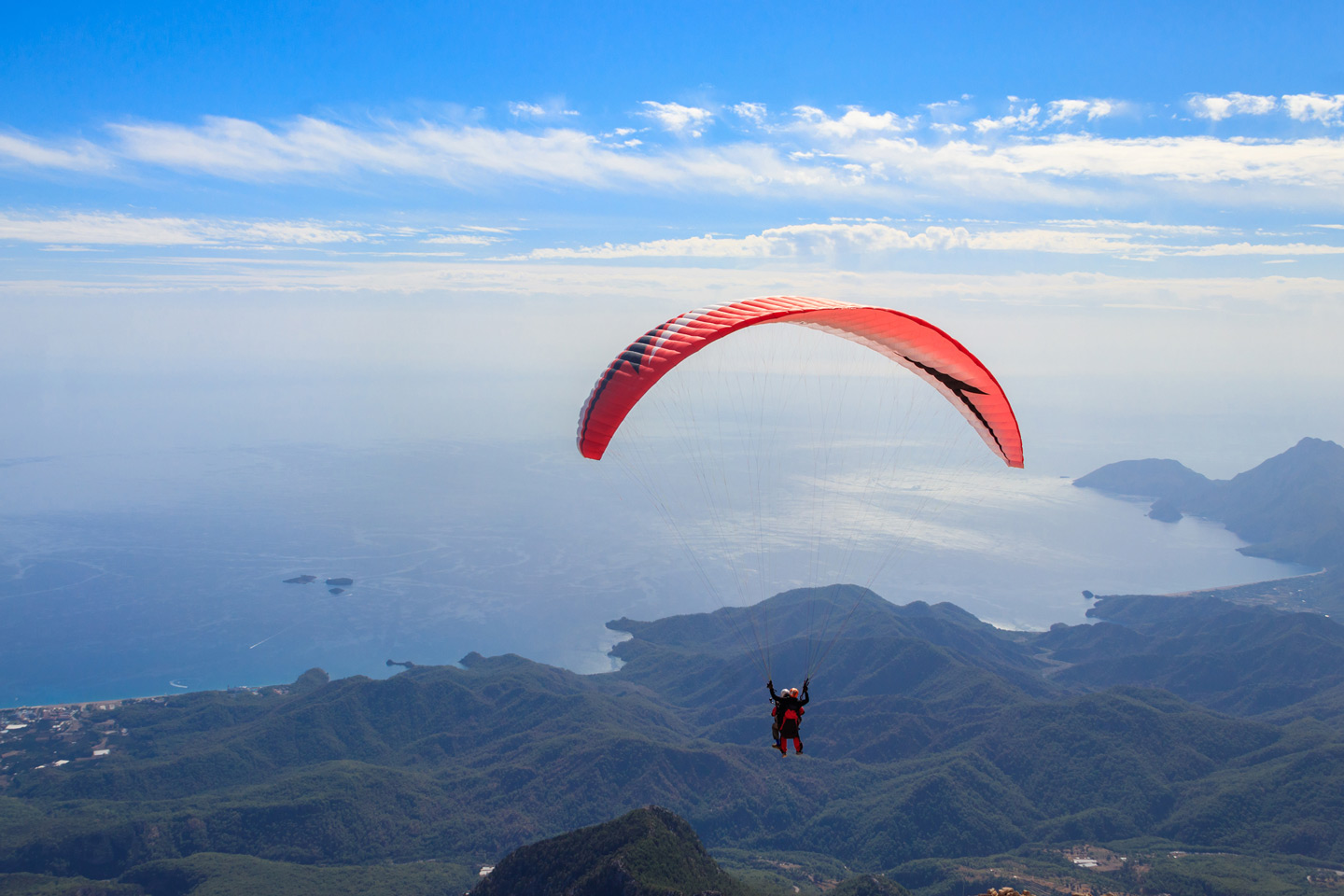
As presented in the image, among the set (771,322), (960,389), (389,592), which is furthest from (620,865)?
(389,592)

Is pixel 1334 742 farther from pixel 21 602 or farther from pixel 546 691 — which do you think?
pixel 21 602

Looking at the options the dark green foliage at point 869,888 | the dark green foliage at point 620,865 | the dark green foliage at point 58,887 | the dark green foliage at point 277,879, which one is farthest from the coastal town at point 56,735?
the dark green foliage at point 869,888

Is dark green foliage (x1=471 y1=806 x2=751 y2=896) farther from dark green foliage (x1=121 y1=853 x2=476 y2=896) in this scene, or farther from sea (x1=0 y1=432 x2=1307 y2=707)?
sea (x1=0 y1=432 x2=1307 y2=707)

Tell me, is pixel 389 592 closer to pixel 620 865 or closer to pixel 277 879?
pixel 277 879

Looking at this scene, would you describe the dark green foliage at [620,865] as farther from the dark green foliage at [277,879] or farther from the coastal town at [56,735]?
the coastal town at [56,735]

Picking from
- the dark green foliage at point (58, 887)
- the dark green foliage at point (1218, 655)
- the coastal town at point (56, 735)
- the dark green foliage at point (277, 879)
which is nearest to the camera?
the dark green foliage at point (58, 887)

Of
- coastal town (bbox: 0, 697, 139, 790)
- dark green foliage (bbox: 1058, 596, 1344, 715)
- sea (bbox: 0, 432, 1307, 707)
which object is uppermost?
dark green foliage (bbox: 1058, 596, 1344, 715)

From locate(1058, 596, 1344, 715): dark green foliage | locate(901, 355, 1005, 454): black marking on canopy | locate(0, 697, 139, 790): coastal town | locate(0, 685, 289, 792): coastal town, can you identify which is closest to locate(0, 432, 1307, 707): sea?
locate(0, 697, 139, 790): coastal town
